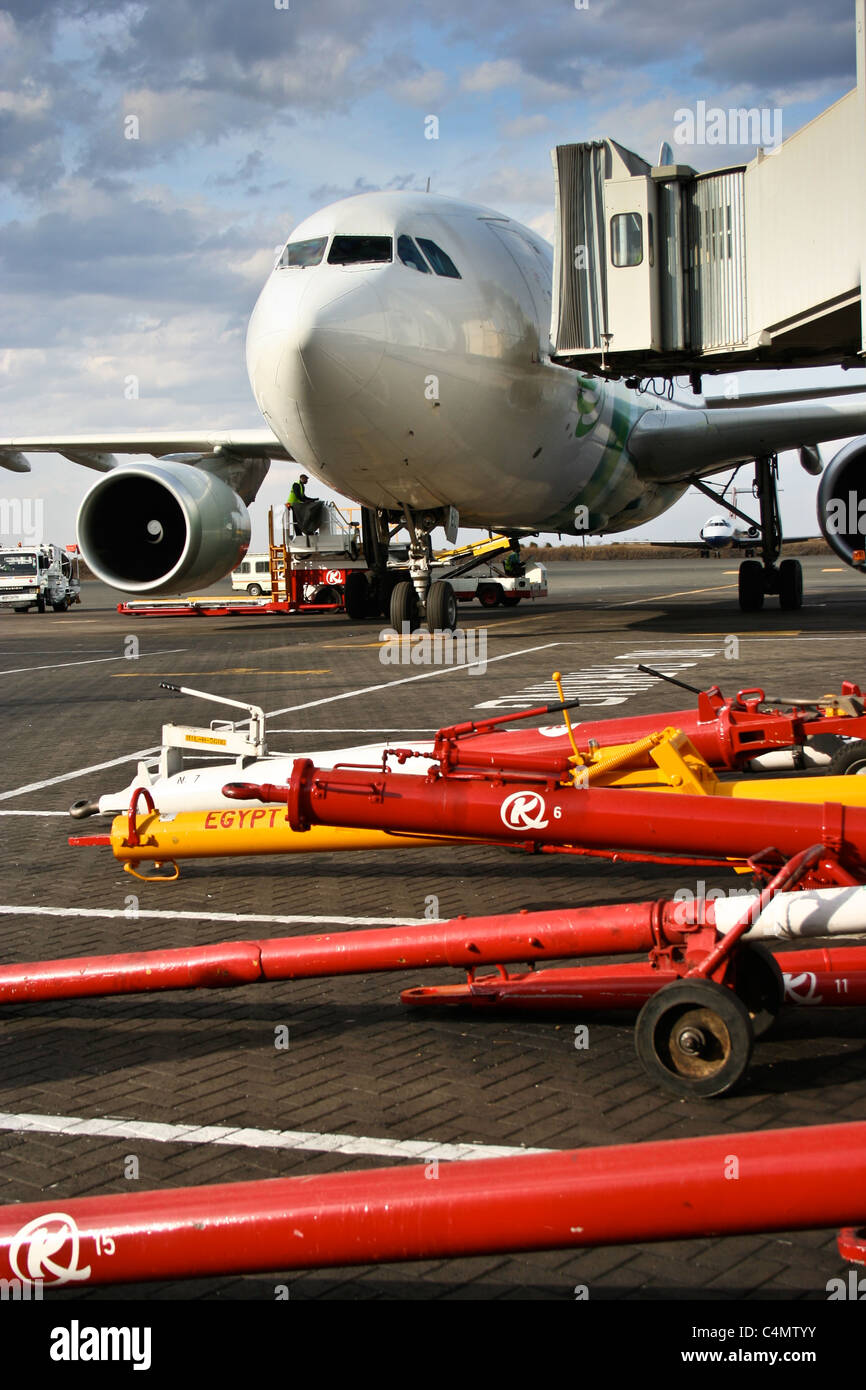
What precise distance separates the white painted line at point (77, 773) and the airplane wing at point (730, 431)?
14.8 m

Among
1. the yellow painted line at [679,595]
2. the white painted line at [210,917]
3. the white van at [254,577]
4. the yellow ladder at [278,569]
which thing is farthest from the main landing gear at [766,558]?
the white van at [254,577]

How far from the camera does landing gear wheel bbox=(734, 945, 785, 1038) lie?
4.56 m

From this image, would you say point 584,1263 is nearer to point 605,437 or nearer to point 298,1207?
point 298,1207

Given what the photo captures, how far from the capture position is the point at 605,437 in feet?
73.5

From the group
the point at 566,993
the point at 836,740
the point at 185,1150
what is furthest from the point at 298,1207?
the point at 836,740

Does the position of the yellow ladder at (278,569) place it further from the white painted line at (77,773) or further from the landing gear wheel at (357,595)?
the white painted line at (77,773)

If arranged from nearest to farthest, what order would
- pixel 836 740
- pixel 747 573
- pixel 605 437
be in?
pixel 836 740, pixel 605 437, pixel 747 573

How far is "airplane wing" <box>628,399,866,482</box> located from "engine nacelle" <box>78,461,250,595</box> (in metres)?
7.76

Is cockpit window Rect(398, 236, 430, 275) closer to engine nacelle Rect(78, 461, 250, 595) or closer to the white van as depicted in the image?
engine nacelle Rect(78, 461, 250, 595)

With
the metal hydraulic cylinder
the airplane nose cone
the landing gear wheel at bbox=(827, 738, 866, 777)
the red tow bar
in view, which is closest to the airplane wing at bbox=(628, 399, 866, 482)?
the airplane nose cone

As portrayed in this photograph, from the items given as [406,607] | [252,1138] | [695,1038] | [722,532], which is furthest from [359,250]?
[722,532]

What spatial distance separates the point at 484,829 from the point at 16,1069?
1.96 m

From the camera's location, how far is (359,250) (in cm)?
1688
